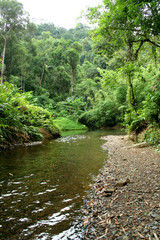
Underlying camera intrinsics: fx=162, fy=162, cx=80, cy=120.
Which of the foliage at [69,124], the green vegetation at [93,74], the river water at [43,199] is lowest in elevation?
the river water at [43,199]

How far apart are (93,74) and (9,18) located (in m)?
17.8

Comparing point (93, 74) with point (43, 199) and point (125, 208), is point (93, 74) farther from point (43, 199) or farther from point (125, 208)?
point (125, 208)

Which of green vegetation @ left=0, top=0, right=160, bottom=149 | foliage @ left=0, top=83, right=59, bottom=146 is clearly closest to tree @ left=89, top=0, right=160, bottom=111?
green vegetation @ left=0, top=0, right=160, bottom=149

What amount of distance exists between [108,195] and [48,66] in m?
33.3

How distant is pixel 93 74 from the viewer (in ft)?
114

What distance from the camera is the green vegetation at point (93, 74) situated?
5812 mm

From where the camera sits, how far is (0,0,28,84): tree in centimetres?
A: 2383

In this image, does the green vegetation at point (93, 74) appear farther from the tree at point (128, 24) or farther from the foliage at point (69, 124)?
the foliage at point (69, 124)

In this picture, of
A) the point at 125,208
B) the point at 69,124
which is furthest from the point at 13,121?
the point at 69,124

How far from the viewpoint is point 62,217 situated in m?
2.05

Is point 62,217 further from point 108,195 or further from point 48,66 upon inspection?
point 48,66

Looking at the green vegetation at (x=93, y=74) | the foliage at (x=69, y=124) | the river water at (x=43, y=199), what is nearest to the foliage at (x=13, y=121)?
the green vegetation at (x=93, y=74)

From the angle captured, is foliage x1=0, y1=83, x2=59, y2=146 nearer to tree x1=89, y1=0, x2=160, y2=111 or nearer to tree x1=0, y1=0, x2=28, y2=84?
tree x1=89, y1=0, x2=160, y2=111

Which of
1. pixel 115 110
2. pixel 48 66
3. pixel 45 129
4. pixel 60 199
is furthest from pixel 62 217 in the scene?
pixel 48 66
